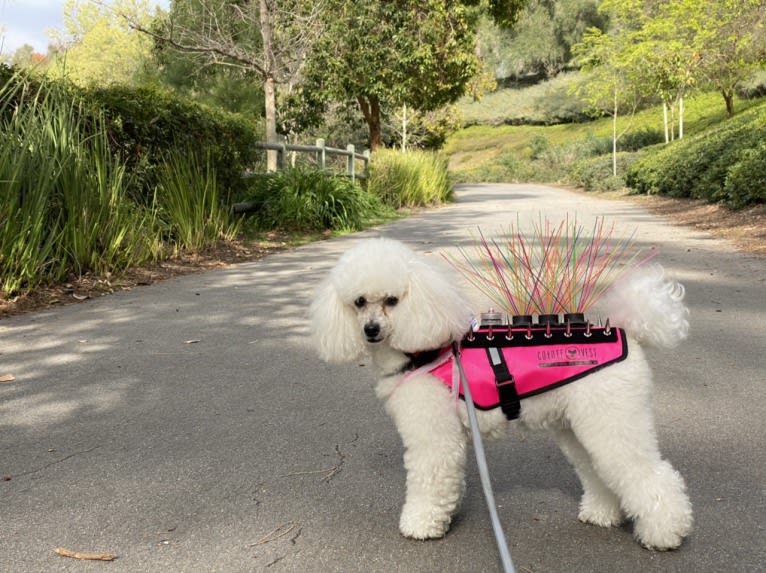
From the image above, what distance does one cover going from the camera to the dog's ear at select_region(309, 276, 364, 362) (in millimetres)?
2695

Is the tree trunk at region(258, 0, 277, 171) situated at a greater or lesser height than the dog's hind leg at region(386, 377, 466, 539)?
greater

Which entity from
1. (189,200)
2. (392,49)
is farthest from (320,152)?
(189,200)

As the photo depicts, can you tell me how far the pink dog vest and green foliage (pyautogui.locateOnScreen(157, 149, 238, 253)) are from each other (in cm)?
759

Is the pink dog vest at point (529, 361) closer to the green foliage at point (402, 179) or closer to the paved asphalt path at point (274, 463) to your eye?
the paved asphalt path at point (274, 463)

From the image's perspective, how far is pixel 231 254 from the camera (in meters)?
10.7

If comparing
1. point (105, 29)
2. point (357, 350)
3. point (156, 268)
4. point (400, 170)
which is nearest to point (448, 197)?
point (400, 170)

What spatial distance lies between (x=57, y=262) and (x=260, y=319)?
2635 mm

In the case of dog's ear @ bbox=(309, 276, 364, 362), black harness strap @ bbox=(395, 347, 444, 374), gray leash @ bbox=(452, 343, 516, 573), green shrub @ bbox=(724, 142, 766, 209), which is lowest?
gray leash @ bbox=(452, 343, 516, 573)

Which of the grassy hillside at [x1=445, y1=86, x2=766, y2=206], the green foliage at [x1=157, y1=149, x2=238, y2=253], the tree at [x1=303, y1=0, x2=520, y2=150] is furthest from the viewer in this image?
the grassy hillside at [x1=445, y1=86, x2=766, y2=206]

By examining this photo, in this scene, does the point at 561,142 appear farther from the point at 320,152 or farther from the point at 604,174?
the point at 320,152

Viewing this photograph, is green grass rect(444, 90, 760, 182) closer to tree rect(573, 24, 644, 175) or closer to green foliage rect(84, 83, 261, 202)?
tree rect(573, 24, 644, 175)

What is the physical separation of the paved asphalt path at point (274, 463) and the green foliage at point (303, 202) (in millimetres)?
7477

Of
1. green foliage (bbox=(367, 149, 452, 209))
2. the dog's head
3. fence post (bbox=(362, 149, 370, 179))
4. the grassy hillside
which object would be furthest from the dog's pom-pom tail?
fence post (bbox=(362, 149, 370, 179))

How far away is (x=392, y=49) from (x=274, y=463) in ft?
65.6
